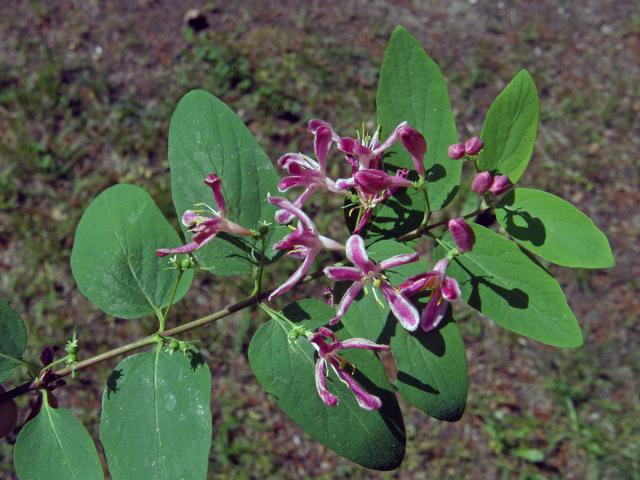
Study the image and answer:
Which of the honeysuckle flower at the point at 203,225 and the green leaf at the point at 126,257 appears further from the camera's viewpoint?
the green leaf at the point at 126,257

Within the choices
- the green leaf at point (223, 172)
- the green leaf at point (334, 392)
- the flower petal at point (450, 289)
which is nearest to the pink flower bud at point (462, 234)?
the flower petal at point (450, 289)

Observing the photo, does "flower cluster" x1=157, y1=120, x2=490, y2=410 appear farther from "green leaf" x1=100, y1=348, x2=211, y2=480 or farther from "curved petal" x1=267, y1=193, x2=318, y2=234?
"green leaf" x1=100, y1=348, x2=211, y2=480

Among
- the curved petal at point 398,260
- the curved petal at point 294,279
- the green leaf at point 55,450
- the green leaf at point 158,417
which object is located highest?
the curved petal at point 398,260

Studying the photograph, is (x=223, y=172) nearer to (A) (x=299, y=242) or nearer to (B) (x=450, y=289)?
(A) (x=299, y=242)

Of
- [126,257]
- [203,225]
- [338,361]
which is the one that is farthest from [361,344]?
[126,257]

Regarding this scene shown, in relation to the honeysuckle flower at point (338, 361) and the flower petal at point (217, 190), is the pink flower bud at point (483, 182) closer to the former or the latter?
the honeysuckle flower at point (338, 361)
